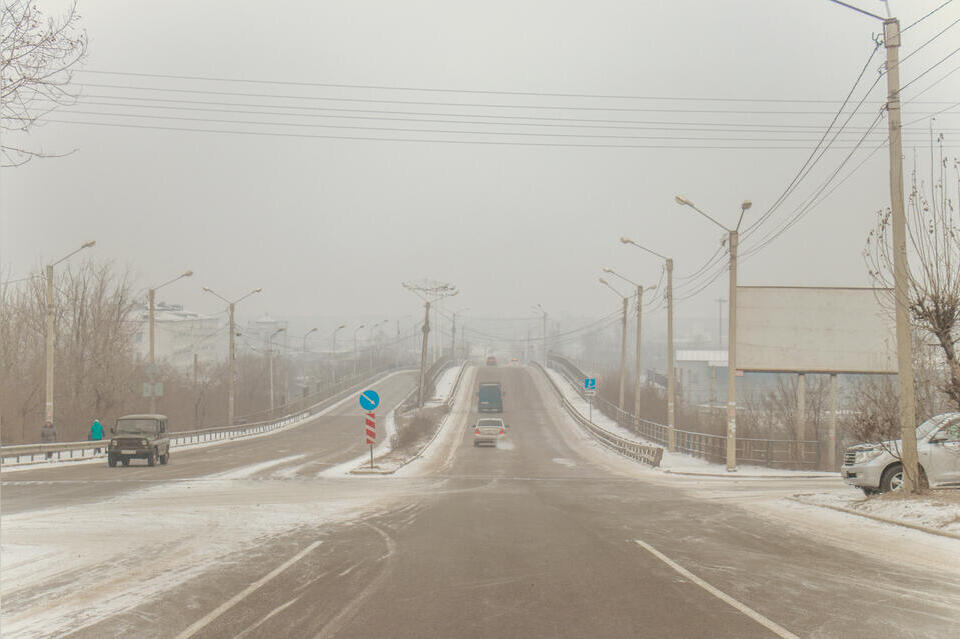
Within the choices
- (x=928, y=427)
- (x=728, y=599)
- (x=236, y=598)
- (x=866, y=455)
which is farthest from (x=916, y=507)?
(x=236, y=598)

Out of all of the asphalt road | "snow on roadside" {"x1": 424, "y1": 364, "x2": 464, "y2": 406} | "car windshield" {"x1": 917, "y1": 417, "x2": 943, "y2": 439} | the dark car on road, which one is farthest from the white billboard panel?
"snow on roadside" {"x1": 424, "y1": 364, "x2": 464, "y2": 406}

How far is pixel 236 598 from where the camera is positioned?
852cm

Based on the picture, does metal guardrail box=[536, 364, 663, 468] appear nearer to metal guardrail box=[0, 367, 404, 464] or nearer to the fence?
the fence

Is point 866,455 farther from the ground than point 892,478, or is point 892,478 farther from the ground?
point 866,455

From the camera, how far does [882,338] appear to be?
4331cm

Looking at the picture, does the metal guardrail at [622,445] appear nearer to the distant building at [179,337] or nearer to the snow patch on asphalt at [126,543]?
the snow patch on asphalt at [126,543]

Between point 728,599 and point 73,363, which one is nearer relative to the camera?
Result: point 728,599

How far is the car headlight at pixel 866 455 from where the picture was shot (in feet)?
56.8

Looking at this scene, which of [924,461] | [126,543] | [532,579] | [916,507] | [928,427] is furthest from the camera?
[928,427]

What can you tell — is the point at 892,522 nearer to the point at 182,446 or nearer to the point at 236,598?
the point at 236,598

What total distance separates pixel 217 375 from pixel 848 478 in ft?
305

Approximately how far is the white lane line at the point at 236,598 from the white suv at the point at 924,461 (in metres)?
11.7

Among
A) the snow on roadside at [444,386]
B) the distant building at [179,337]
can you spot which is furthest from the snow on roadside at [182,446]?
the distant building at [179,337]

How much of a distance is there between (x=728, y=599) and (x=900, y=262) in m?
9.67
